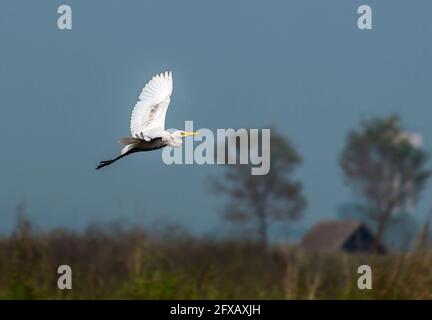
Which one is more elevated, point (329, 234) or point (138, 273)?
point (138, 273)

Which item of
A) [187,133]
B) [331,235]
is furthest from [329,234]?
[187,133]

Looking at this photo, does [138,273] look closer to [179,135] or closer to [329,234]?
[179,135]

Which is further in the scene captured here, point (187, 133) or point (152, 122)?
point (152, 122)

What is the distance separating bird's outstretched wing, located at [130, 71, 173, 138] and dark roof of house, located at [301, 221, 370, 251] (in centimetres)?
1538

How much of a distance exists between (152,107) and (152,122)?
11.7 inches

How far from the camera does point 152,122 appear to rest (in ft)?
17.7

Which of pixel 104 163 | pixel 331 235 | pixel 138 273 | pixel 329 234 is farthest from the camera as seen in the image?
pixel 329 234

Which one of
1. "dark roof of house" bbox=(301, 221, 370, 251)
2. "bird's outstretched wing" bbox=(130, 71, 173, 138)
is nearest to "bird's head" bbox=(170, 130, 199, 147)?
"bird's outstretched wing" bbox=(130, 71, 173, 138)

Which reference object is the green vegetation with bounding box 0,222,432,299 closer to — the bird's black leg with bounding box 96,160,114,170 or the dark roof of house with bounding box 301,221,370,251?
the bird's black leg with bounding box 96,160,114,170

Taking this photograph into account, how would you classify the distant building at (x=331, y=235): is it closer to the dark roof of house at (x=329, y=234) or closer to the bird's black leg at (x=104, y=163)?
the dark roof of house at (x=329, y=234)

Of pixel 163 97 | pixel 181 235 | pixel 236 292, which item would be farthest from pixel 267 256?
pixel 163 97
